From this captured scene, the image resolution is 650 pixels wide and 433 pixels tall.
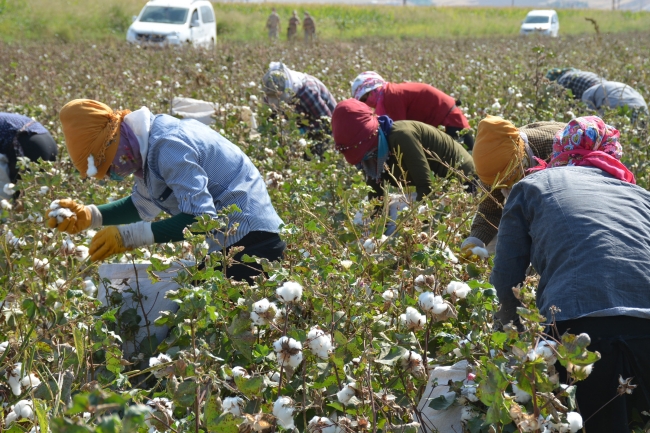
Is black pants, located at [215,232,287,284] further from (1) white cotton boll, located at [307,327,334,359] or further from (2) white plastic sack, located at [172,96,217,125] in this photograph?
(2) white plastic sack, located at [172,96,217,125]

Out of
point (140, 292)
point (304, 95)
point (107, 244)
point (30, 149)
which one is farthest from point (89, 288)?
point (304, 95)

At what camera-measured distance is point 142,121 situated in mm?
2648

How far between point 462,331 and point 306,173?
2156 millimetres

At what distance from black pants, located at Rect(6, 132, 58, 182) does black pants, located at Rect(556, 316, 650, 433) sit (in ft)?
11.8

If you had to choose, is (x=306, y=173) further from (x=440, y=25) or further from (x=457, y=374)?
(x=440, y=25)

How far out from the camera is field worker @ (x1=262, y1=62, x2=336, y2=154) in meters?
5.19

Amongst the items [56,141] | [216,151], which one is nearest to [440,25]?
[56,141]

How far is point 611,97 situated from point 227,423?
446 centimetres

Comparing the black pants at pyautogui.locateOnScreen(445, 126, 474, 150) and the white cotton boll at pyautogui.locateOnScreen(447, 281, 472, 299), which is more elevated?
the white cotton boll at pyautogui.locateOnScreen(447, 281, 472, 299)

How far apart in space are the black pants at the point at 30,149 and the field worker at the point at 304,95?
1.36m

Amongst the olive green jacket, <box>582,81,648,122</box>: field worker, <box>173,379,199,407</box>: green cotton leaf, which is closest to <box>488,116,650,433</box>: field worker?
<box>173,379,199,407</box>: green cotton leaf

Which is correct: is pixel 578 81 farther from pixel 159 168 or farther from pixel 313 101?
pixel 159 168

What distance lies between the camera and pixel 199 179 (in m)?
2.58

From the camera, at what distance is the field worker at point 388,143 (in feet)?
12.0
